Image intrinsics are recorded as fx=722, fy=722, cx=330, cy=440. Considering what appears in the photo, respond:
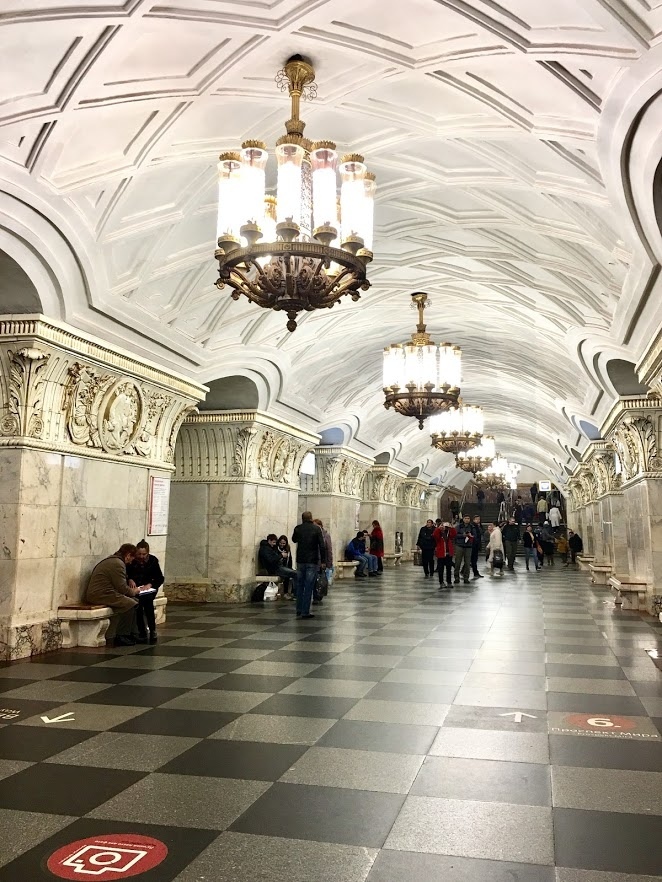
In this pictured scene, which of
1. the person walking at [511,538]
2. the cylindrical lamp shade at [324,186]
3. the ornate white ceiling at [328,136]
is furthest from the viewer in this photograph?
the person walking at [511,538]

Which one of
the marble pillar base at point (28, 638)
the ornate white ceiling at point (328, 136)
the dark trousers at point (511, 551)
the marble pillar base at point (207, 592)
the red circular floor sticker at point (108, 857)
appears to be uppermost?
the ornate white ceiling at point (328, 136)

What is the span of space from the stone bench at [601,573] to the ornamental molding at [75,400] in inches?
388

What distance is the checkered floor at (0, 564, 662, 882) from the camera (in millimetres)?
2564

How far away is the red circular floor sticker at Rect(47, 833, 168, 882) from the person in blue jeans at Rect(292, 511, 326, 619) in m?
6.62

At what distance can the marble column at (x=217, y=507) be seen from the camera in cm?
1184

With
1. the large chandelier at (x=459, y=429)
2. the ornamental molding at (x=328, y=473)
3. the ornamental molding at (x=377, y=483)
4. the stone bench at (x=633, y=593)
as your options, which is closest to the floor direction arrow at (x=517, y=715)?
the stone bench at (x=633, y=593)

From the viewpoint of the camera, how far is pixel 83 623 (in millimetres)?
7281

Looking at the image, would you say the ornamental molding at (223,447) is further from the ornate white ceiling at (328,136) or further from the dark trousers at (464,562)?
the dark trousers at (464,562)

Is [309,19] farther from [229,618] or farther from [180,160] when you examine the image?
[229,618]

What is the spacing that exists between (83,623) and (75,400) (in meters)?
2.30

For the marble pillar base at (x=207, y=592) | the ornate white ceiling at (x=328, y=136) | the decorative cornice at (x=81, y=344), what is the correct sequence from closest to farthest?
the ornate white ceiling at (x=328, y=136), the decorative cornice at (x=81, y=344), the marble pillar base at (x=207, y=592)

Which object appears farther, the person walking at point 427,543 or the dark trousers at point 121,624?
the person walking at point 427,543

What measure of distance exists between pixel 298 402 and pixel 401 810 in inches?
418

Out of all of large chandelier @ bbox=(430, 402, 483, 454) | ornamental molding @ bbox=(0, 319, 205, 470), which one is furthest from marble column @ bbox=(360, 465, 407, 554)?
ornamental molding @ bbox=(0, 319, 205, 470)
